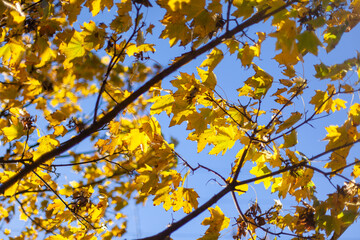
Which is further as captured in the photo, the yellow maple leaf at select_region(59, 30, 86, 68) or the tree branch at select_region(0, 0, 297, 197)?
the yellow maple leaf at select_region(59, 30, 86, 68)

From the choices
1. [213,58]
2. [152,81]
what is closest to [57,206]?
[152,81]

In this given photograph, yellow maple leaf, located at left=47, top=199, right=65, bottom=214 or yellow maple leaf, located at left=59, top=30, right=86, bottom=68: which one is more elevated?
yellow maple leaf, located at left=59, top=30, right=86, bottom=68

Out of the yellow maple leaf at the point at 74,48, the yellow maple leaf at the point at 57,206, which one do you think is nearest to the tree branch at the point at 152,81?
the yellow maple leaf at the point at 74,48

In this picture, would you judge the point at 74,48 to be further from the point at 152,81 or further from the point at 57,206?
the point at 57,206

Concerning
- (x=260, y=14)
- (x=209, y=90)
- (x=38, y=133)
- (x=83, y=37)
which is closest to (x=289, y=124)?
(x=209, y=90)

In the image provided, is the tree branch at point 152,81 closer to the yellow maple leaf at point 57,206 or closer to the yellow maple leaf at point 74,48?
the yellow maple leaf at point 74,48

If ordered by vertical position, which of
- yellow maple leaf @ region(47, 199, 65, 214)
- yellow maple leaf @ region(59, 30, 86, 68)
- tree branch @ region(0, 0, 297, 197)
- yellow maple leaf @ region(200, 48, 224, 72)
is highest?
yellow maple leaf @ region(59, 30, 86, 68)

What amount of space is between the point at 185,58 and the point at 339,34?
0.91 m

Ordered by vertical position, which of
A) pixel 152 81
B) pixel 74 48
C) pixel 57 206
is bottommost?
pixel 152 81

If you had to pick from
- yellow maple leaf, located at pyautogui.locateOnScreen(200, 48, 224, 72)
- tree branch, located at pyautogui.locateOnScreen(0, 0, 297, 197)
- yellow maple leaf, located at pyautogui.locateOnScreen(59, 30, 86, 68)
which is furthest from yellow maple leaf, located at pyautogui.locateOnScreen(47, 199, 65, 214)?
yellow maple leaf, located at pyautogui.locateOnScreen(200, 48, 224, 72)

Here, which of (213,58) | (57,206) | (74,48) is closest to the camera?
(213,58)

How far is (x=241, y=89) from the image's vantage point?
82.6 inches

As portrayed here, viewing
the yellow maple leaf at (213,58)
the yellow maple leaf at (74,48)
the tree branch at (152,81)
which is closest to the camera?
the tree branch at (152,81)

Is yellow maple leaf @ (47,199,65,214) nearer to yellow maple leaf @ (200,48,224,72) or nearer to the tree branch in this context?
the tree branch
